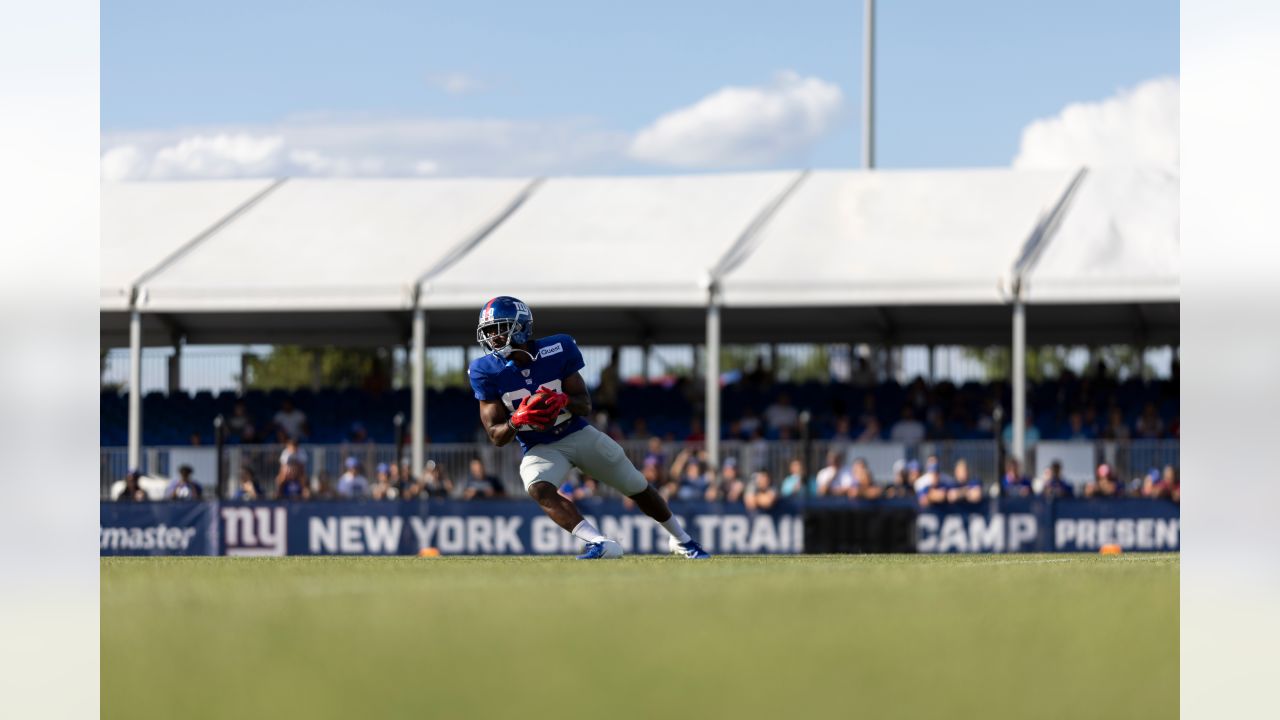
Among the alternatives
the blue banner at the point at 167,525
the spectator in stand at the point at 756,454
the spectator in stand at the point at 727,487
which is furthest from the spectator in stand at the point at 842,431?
the blue banner at the point at 167,525

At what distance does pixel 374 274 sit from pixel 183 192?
18.7ft

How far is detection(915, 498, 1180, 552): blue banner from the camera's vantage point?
23938mm

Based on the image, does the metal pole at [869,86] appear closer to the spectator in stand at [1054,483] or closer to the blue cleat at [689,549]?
the spectator in stand at [1054,483]

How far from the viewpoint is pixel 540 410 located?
11.4m

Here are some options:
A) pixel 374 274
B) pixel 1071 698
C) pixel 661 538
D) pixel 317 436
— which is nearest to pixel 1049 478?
pixel 661 538

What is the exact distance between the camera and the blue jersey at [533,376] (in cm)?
1160

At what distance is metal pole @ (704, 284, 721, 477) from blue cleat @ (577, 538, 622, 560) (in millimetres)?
13412

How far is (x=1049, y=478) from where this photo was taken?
Answer: 2442 centimetres

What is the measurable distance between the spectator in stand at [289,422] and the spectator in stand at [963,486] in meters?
11.6

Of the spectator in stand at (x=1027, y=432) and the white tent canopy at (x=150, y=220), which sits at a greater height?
the white tent canopy at (x=150, y=220)

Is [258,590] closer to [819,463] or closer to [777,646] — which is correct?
[777,646]

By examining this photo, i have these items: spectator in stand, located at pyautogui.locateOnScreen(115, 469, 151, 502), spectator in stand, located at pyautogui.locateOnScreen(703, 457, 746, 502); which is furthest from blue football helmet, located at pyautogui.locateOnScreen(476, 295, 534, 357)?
spectator in stand, located at pyautogui.locateOnScreen(115, 469, 151, 502)

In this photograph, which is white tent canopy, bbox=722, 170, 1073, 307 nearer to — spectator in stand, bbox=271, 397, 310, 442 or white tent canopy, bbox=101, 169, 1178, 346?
white tent canopy, bbox=101, 169, 1178, 346

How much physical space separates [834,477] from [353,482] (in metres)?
7.26
